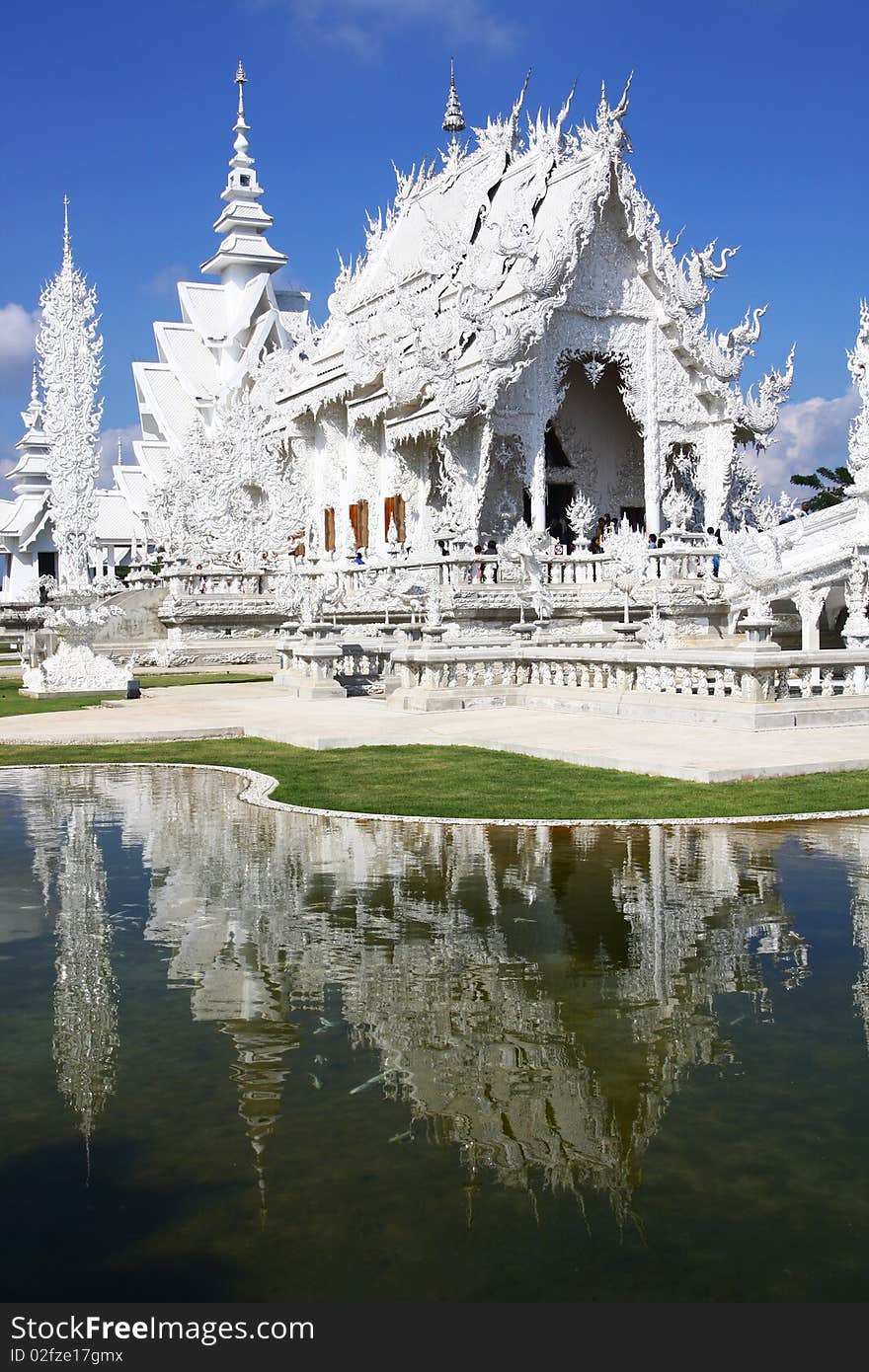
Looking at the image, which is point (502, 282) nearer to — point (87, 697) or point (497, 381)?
point (497, 381)

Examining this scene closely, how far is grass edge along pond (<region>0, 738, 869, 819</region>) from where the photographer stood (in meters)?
9.12

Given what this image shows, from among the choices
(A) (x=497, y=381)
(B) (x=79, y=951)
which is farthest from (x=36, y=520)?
(B) (x=79, y=951)

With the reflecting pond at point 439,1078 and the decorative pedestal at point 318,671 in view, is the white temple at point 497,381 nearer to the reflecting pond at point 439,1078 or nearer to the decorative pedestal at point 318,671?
the decorative pedestal at point 318,671

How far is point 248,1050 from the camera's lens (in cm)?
460

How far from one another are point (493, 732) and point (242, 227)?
47.2 meters

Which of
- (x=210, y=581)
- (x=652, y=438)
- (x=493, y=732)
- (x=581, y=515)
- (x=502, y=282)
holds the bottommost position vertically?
(x=493, y=732)

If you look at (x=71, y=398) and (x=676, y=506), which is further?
(x=676, y=506)

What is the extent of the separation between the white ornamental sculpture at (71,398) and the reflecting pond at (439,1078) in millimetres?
15061

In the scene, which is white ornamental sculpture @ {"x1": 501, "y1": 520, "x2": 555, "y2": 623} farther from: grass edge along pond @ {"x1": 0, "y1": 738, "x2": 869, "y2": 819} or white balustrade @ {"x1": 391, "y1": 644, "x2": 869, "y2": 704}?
grass edge along pond @ {"x1": 0, "y1": 738, "x2": 869, "y2": 819}

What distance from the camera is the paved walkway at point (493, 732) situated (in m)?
11.0

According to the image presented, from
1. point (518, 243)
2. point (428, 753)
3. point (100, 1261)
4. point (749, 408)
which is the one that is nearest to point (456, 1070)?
point (100, 1261)

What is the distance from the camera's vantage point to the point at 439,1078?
4328mm

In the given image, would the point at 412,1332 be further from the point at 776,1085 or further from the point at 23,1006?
the point at 23,1006
